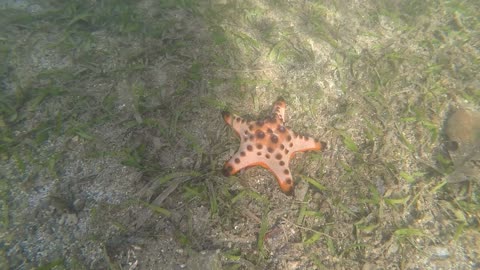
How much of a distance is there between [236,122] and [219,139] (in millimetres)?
315

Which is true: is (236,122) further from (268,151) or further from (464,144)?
(464,144)

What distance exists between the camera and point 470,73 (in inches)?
184

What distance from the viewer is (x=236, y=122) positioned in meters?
3.40

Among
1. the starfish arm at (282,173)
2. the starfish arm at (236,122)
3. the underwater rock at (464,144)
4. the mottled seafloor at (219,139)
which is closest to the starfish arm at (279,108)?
the mottled seafloor at (219,139)

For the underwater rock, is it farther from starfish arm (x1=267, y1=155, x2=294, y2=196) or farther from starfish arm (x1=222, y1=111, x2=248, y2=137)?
starfish arm (x1=222, y1=111, x2=248, y2=137)

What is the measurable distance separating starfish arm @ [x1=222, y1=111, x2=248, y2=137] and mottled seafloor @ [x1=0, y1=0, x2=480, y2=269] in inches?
5.9

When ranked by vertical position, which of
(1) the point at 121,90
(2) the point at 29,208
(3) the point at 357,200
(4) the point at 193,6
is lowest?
(2) the point at 29,208

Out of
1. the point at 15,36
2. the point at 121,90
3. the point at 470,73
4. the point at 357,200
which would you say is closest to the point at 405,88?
the point at 470,73

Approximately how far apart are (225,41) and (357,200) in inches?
115

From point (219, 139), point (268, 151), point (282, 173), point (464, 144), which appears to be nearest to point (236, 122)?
point (219, 139)

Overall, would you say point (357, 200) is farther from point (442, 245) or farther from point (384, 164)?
point (442, 245)

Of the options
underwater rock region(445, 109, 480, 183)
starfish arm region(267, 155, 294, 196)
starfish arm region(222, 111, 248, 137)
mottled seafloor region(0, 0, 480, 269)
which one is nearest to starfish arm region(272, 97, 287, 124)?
mottled seafloor region(0, 0, 480, 269)

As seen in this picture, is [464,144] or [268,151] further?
[464,144]

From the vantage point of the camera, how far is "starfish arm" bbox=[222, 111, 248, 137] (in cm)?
334
